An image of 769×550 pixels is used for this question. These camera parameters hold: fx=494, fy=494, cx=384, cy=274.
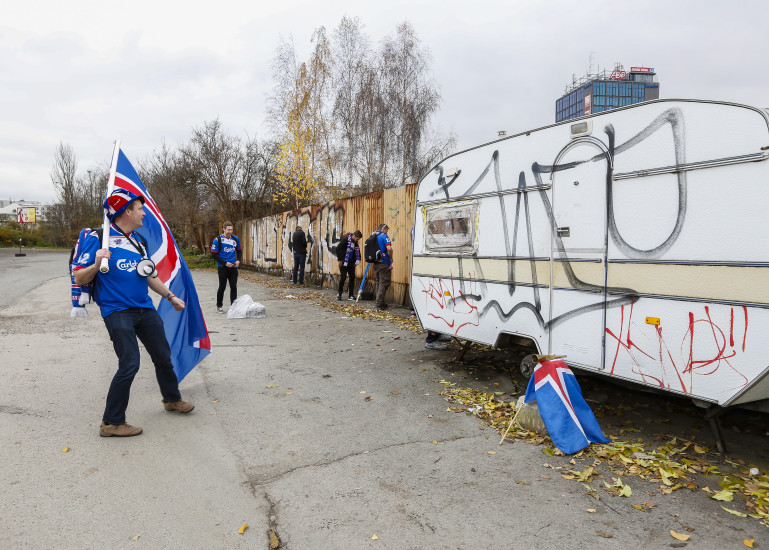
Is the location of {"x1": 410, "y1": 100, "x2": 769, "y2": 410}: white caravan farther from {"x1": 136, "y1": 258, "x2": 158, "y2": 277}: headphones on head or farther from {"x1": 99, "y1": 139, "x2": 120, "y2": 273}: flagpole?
{"x1": 99, "y1": 139, "x2": 120, "y2": 273}: flagpole

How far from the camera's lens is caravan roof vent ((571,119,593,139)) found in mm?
4438

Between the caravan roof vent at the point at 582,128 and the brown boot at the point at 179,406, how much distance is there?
444 cm

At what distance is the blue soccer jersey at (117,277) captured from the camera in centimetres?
407

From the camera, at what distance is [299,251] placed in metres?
15.7

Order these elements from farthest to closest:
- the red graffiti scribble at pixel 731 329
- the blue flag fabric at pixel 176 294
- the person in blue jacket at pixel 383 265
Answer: the person in blue jacket at pixel 383 265 < the blue flag fabric at pixel 176 294 < the red graffiti scribble at pixel 731 329

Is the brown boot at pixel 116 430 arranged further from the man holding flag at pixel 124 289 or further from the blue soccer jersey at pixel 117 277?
the blue soccer jersey at pixel 117 277

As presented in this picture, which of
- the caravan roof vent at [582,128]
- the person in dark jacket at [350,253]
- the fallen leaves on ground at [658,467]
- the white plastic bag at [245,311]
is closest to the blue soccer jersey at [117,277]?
the fallen leaves on ground at [658,467]

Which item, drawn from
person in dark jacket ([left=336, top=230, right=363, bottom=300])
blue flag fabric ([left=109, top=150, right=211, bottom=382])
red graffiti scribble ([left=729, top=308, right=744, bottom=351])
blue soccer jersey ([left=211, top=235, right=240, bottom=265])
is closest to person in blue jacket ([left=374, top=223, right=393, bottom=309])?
person in dark jacket ([left=336, top=230, right=363, bottom=300])

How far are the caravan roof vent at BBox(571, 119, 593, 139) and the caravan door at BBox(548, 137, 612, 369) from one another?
0.18ft

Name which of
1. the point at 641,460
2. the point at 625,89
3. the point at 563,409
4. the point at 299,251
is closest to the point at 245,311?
the point at 299,251

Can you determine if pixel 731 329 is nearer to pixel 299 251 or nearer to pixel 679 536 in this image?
pixel 679 536

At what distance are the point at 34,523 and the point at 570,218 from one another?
15.1ft

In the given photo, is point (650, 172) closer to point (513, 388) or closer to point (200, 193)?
point (513, 388)

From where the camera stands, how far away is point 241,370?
20.7 feet
